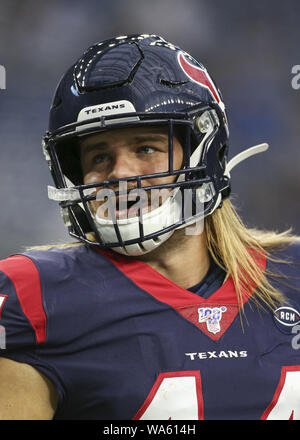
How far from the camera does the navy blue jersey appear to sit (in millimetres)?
1149

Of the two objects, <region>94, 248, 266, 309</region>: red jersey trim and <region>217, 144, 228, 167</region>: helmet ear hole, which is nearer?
<region>94, 248, 266, 309</region>: red jersey trim

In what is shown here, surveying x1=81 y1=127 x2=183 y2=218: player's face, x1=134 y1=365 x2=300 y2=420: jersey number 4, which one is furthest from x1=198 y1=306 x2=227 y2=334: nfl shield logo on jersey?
x1=81 y1=127 x2=183 y2=218: player's face

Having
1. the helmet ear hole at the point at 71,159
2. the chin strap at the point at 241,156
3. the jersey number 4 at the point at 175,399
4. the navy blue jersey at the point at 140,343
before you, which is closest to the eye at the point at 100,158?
the helmet ear hole at the point at 71,159

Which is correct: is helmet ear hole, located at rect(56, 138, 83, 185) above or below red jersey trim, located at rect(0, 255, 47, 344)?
above

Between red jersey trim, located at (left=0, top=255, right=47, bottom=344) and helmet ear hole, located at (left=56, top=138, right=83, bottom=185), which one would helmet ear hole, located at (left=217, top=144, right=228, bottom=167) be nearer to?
helmet ear hole, located at (left=56, top=138, right=83, bottom=185)

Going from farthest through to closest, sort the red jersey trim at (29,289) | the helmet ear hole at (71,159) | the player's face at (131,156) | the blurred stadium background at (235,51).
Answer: the blurred stadium background at (235,51) → the helmet ear hole at (71,159) → the player's face at (131,156) → the red jersey trim at (29,289)

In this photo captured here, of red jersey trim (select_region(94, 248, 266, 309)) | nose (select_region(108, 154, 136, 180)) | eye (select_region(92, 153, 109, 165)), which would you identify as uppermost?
eye (select_region(92, 153, 109, 165))

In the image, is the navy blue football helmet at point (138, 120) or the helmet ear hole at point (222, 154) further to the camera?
the helmet ear hole at point (222, 154)

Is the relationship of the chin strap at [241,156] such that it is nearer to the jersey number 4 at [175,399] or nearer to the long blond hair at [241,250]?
the long blond hair at [241,250]

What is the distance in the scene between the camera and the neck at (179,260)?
134cm

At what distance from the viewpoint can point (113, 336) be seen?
3.92 ft

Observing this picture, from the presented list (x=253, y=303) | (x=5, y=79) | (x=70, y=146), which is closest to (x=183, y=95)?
(x=70, y=146)

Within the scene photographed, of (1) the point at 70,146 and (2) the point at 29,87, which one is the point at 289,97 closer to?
(2) the point at 29,87

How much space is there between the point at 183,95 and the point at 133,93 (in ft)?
0.41
